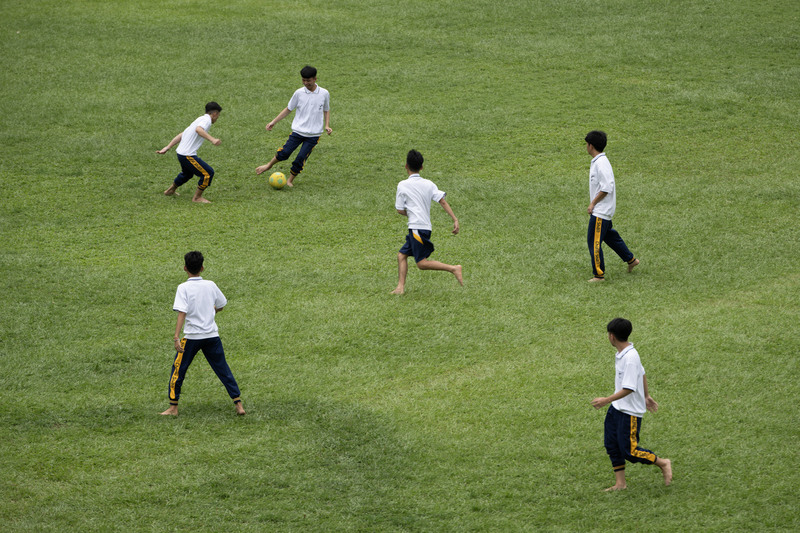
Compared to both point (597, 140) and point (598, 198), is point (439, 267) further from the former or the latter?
point (597, 140)

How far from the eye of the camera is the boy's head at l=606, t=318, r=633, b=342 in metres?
6.30

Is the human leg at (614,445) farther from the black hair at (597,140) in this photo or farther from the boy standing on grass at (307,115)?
the boy standing on grass at (307,115)

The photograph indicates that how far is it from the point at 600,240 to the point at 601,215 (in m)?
0.33

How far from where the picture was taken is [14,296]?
10.1 metres

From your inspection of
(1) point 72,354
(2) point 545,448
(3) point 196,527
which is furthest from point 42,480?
(2) point 545,448

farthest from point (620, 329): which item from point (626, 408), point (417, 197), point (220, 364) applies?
point (417, 197)

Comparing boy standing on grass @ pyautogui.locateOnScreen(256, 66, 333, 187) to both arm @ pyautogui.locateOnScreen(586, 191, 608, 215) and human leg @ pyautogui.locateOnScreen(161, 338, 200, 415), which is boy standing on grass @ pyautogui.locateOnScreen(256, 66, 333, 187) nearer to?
arm @ pyautogui.locateOnScreen(586, 191, 608, 215)

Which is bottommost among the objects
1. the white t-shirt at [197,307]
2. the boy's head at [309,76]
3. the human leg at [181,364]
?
the human leg at [181,364]

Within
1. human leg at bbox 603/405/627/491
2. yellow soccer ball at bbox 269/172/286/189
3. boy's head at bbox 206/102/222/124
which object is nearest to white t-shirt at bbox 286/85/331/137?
yellow soccer ball at bbox 269/172/286/189

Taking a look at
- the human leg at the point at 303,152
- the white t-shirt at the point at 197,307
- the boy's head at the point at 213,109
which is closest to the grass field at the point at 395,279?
the human leg at the point at 303,152

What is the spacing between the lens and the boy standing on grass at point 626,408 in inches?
246

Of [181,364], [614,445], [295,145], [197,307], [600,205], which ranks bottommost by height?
[614,445]

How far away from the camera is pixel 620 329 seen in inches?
249

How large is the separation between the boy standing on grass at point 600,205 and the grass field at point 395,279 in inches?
16.7
